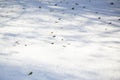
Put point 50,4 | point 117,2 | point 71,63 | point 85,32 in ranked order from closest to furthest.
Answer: point 71,63 → point 85,32 → point 117,2 → point 50,4

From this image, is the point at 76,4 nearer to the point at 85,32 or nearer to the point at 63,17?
the point at 63,17

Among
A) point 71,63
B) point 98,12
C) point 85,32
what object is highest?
point 98,12

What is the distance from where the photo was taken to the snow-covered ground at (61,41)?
3.91m

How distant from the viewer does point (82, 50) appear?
15.3 ft

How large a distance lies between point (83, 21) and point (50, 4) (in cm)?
253

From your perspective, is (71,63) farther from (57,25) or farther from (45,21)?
(45,21)

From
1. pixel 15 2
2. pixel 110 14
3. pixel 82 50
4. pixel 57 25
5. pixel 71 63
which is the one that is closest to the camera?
pixel 71 63

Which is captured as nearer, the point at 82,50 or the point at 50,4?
the point at 82,50

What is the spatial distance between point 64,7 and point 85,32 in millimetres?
2616

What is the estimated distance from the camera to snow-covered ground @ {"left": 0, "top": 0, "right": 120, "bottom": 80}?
3910 mm

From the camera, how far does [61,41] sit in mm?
5117

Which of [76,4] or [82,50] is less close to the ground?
[76,4]

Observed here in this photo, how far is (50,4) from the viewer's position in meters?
8.30

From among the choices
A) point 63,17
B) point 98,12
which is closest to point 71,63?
point 63,17
